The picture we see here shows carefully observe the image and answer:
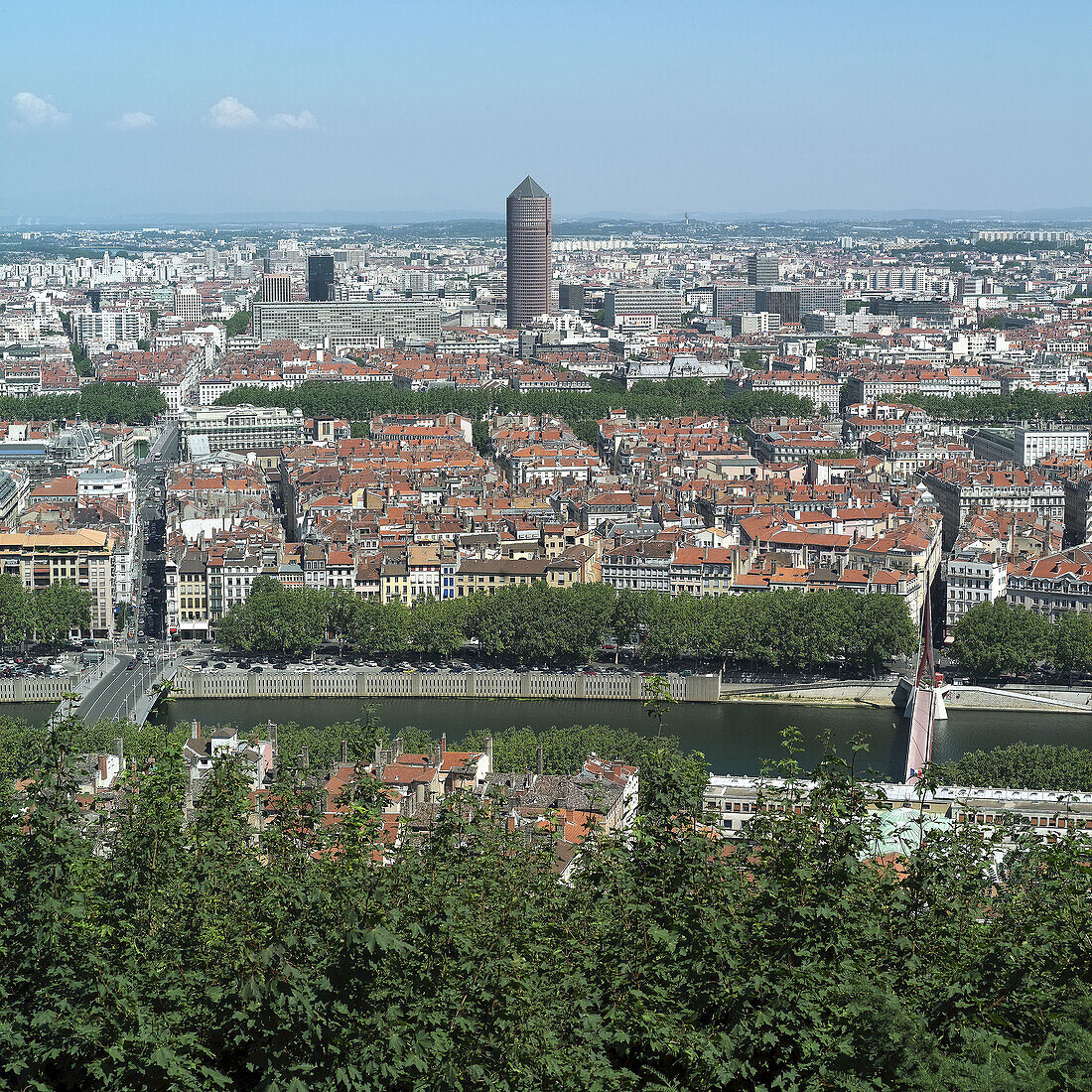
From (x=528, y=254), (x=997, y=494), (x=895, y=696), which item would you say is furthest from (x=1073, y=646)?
(x=528, y=254)

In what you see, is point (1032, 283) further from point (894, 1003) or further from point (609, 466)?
point (894, 1003)

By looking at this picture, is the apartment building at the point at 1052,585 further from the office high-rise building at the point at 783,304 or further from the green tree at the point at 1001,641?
the office high-rise building at the point at 783,304

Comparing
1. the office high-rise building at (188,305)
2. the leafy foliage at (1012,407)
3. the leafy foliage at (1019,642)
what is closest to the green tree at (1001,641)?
the leafy foliage at (1019,642)

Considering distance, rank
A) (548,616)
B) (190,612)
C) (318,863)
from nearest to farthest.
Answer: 1. (318,863)
2. (548,616)
3. (190,612)

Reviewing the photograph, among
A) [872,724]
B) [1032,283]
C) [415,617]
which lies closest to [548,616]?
[415,617]

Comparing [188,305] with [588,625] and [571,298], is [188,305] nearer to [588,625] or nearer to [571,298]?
[571,298]

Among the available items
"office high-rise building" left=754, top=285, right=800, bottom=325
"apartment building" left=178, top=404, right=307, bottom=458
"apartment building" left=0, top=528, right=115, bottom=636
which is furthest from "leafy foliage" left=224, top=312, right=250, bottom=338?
"apartment building" left=0, top=528, right=115, bottom=636

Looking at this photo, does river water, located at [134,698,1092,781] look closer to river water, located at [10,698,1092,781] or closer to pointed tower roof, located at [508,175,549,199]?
river water, located at [10,698,1092,781]
